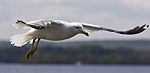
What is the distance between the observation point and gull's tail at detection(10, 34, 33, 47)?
47.9 feet

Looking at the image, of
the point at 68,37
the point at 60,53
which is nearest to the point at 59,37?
the point at 68,37

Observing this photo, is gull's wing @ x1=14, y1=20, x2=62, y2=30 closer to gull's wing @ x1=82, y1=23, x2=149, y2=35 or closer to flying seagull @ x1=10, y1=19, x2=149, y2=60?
flying seagull @ x1=10, y1=19, x2=149, y2=60

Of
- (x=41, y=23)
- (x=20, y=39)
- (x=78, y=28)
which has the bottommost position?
(x=20, y=39)

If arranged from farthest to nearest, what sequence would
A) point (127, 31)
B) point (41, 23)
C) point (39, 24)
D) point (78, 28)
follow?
point (127, 31) → point (78, 28) → point (41, 23) → point (39, 24)

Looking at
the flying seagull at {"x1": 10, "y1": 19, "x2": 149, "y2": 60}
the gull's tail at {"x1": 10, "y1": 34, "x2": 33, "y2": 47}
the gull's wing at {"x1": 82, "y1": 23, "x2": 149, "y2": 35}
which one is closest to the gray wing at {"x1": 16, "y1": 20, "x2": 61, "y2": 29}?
the flying seagull at {"x1": 10, "y1": 19, "x2": 149, "y2": 60}

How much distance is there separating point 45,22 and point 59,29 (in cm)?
43

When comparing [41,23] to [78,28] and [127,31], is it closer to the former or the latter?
[78,28]

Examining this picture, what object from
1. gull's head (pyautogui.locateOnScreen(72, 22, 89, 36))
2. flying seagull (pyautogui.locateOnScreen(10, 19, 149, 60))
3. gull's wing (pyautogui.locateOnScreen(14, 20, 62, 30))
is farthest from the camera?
gull's head (pyautogui.locateOnScreen(72, 22, 89, 36))

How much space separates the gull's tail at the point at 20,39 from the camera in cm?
1459

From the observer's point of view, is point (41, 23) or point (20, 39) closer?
point (41, 23)

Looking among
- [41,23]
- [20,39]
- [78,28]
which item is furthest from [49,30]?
[20,39]

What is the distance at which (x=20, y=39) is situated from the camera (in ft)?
48.5

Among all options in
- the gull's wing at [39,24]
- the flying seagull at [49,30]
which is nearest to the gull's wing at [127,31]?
the flying seagull at [49,30]

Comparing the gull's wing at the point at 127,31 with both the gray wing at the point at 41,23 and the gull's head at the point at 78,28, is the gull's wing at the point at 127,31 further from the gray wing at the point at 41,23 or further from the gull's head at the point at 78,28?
the gray wing at the point at 41,23
